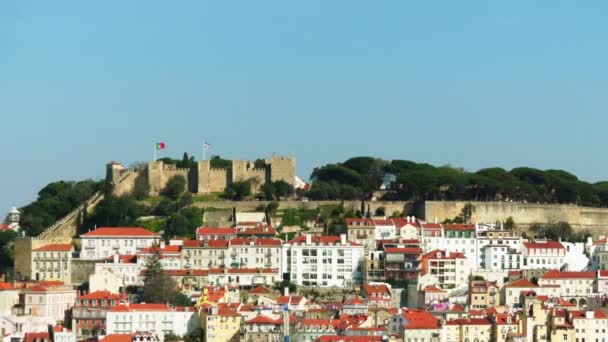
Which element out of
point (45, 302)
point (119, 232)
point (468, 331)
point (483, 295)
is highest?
point (119, 232)

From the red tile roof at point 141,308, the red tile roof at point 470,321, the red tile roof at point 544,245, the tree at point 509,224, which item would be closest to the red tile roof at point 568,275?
the red tile roof at point 544,245

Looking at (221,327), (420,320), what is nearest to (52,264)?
(221,327)

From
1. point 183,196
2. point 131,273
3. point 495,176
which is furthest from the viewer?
point 495,176

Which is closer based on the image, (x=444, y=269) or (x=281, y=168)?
(x=444, y=269)

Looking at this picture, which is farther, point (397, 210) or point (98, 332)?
point (397, 210)

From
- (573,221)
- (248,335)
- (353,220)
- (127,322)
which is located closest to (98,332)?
(127,322)

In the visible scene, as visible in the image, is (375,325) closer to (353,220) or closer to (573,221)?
(353,220)

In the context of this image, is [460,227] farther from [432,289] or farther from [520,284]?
[432,289]
